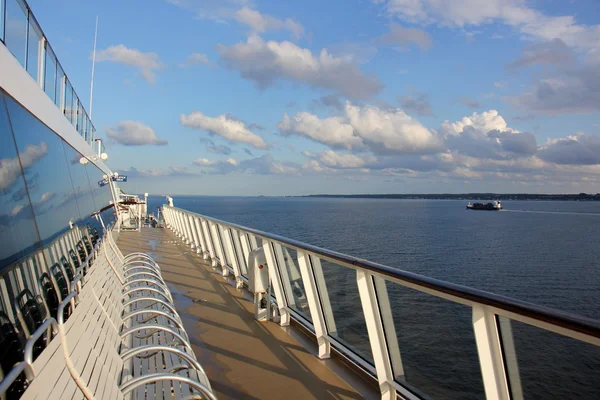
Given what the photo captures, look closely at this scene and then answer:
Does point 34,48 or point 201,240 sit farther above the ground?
point 34,48

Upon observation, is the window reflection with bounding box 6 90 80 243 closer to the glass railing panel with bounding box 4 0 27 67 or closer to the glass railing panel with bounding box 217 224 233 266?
the glass railing panel with bounding box 4 0 27 67

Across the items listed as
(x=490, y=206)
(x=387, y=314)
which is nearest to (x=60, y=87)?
(x=387, y=314)

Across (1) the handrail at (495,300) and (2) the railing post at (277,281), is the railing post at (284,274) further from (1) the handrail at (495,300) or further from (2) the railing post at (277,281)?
(1) the handrail at (495,300)

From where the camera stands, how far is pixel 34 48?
19.6 ft

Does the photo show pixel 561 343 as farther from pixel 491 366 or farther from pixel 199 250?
pixel 199 250

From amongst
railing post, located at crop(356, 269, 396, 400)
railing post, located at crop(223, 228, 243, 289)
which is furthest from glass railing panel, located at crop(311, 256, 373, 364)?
railing post, located at crop(223, 228, 243, 289)

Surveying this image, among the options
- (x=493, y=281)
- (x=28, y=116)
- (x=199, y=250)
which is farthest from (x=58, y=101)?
(x=493, y=281)

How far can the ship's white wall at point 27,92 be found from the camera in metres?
4.10

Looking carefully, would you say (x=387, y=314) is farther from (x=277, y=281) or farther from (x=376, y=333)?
(x=277, y=281)

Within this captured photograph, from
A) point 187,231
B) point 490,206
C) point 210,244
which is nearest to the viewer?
point 210,244

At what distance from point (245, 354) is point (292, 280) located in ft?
3.35

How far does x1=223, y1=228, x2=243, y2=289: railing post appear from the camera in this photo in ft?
24.8

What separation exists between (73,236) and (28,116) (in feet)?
8.16

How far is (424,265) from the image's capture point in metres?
26.7
